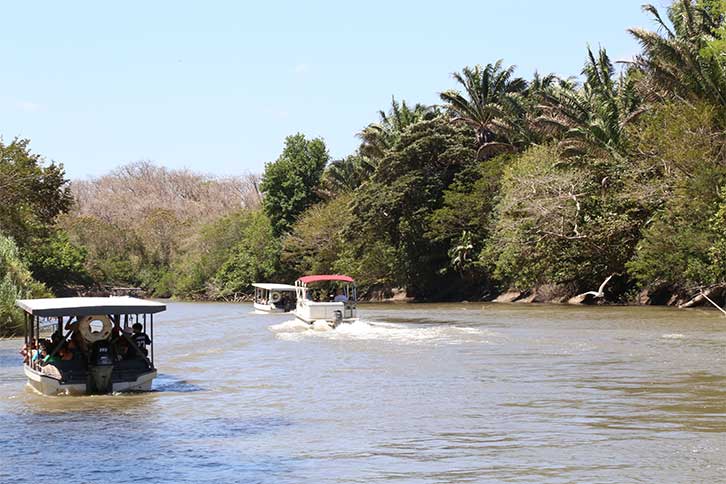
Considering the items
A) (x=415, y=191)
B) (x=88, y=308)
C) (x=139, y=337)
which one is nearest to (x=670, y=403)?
(x=88, y=308)

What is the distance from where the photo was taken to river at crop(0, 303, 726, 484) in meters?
14.3

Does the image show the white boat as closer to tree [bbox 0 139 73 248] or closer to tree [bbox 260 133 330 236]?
tree [bbox 0 139 73 248]

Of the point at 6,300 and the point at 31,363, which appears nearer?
the point at 31,363

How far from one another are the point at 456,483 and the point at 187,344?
24620 millimetres

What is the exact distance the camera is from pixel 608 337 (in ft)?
108

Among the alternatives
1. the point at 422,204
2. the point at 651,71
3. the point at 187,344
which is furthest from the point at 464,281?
the point at 187,344

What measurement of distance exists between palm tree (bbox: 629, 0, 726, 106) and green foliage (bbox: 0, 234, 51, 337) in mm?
27322

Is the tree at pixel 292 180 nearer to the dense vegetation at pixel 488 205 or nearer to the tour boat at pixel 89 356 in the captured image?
the dense vegetation at pixel 488 205

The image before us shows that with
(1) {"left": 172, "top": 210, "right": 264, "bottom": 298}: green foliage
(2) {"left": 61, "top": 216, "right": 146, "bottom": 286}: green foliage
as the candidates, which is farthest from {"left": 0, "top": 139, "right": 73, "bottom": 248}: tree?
(2) {"left": 61, "top": 216, "right": 146, "bottom": 286}: green foliage

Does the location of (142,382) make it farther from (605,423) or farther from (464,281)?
(464,281)

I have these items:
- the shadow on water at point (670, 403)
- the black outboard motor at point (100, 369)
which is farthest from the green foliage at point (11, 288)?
the shadow on water at point (670, 403)

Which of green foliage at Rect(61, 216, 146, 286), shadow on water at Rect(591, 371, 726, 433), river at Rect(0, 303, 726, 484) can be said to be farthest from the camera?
green foliage at Rect(61, 216, 146, 286)

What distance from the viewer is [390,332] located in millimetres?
38031

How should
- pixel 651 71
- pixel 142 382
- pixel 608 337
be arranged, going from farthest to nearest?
1. pixel 651 71
2. pixel 608 337
3. pixel 142 382
